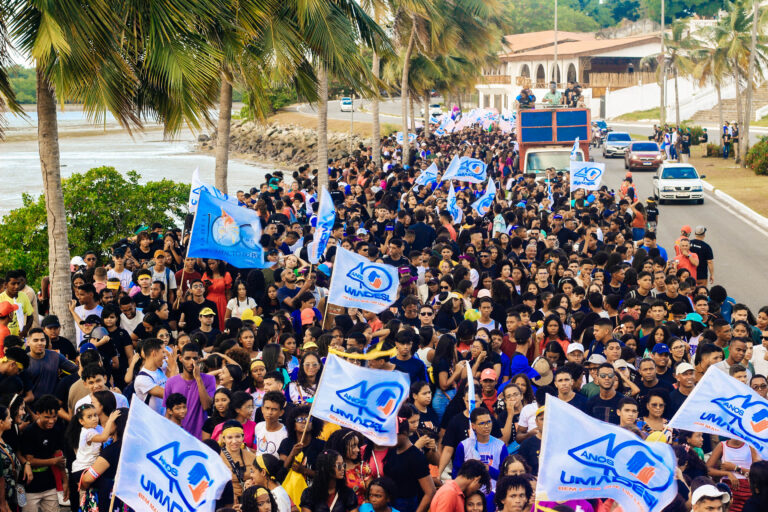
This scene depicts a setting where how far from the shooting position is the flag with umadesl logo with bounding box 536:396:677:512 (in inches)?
235

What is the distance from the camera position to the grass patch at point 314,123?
68.5m

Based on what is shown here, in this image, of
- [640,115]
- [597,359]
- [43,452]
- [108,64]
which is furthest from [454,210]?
[640,115]

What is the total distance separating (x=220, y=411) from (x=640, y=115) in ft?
241

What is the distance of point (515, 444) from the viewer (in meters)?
8.09

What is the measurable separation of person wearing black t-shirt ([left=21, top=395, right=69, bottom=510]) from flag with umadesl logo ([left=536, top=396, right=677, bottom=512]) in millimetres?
4125

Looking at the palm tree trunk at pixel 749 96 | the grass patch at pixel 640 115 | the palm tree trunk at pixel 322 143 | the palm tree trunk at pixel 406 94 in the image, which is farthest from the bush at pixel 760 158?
the grass patch at pixel 640 115

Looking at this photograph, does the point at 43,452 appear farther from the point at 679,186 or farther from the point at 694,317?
the point at 679,186

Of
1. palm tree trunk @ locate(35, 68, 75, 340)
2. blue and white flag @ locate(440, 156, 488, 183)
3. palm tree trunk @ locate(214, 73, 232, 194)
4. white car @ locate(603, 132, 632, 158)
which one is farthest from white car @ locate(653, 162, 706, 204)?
palm tree trunk @ locate(35, 68, 75, 340)

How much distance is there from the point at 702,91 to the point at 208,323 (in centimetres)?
6945

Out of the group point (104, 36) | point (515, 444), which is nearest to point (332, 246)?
point (104, 36)

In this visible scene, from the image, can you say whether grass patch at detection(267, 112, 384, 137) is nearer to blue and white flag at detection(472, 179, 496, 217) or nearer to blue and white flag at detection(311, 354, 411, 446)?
blue and white flag at detection(472, 179, 496, 217)

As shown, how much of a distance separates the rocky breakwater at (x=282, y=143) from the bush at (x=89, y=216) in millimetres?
40900

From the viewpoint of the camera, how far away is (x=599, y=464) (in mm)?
6090

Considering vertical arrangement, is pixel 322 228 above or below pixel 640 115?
below
